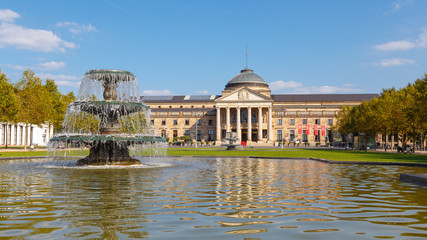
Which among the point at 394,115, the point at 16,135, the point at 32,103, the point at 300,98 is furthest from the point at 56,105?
the point at 300,98

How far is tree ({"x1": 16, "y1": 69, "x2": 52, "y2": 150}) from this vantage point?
5309 cm

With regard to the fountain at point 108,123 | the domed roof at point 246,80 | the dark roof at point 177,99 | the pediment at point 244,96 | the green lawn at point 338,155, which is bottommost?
the green lawn at point 338,155

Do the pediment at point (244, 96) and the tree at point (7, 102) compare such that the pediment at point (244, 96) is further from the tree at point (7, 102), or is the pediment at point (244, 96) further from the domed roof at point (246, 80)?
the tree at point (7, 102)

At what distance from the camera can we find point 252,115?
108 m

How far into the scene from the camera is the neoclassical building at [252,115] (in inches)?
3949

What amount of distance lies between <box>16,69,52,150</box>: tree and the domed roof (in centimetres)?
6425

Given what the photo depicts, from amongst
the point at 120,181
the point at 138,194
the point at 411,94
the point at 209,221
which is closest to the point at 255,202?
the point at 209,221

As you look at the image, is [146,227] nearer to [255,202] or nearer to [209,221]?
[209,221]

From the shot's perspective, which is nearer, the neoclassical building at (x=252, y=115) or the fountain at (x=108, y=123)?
the fountain at (x=108, y=123)

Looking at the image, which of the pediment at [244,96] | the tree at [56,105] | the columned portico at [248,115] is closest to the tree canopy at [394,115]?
the columned portico at [248,115]

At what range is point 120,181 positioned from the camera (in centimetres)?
1375

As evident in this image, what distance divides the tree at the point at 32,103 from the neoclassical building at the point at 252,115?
147ft

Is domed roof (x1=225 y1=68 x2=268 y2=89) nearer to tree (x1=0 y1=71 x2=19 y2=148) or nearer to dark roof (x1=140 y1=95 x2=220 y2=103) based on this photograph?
dark roof (x1=140 y1=95 x2=220 y2=103)

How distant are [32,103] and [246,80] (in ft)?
227
